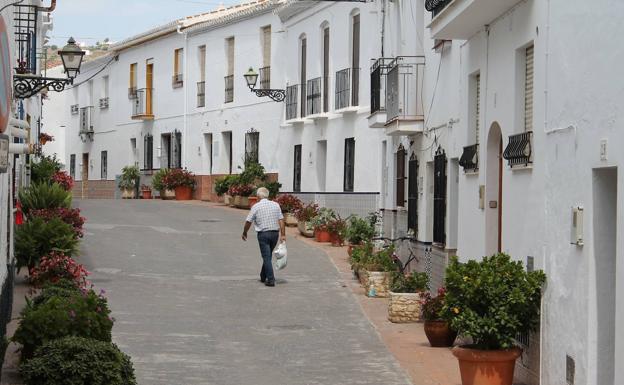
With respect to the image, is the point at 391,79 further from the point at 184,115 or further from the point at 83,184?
the point at 83,184

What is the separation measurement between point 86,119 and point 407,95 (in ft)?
112

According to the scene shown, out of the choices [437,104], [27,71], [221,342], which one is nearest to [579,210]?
[221,342]

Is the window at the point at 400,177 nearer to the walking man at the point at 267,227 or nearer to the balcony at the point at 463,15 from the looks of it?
the walking man at the point at 267,227

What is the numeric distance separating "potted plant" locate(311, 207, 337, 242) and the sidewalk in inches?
248

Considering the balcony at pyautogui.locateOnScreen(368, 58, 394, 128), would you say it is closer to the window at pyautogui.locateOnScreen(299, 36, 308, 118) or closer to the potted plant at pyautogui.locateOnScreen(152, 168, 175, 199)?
the window at pyautogui.locateOnScreen(299, 36, 308, 118)

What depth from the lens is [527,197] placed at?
449 inches

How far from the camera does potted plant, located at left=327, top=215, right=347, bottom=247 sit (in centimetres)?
2592

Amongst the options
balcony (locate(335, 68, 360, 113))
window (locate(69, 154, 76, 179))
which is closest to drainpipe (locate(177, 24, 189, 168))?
window (locate(69, 154, 76, 179))

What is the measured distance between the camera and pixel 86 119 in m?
51.2

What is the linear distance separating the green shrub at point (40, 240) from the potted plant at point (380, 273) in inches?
195

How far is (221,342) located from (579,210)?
6176mm

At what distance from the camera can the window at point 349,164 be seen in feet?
94.5

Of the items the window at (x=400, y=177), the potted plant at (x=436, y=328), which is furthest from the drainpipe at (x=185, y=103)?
the potted plant at (x=436, y=328)

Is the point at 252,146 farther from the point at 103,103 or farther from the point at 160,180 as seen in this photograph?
the point at 103,103
